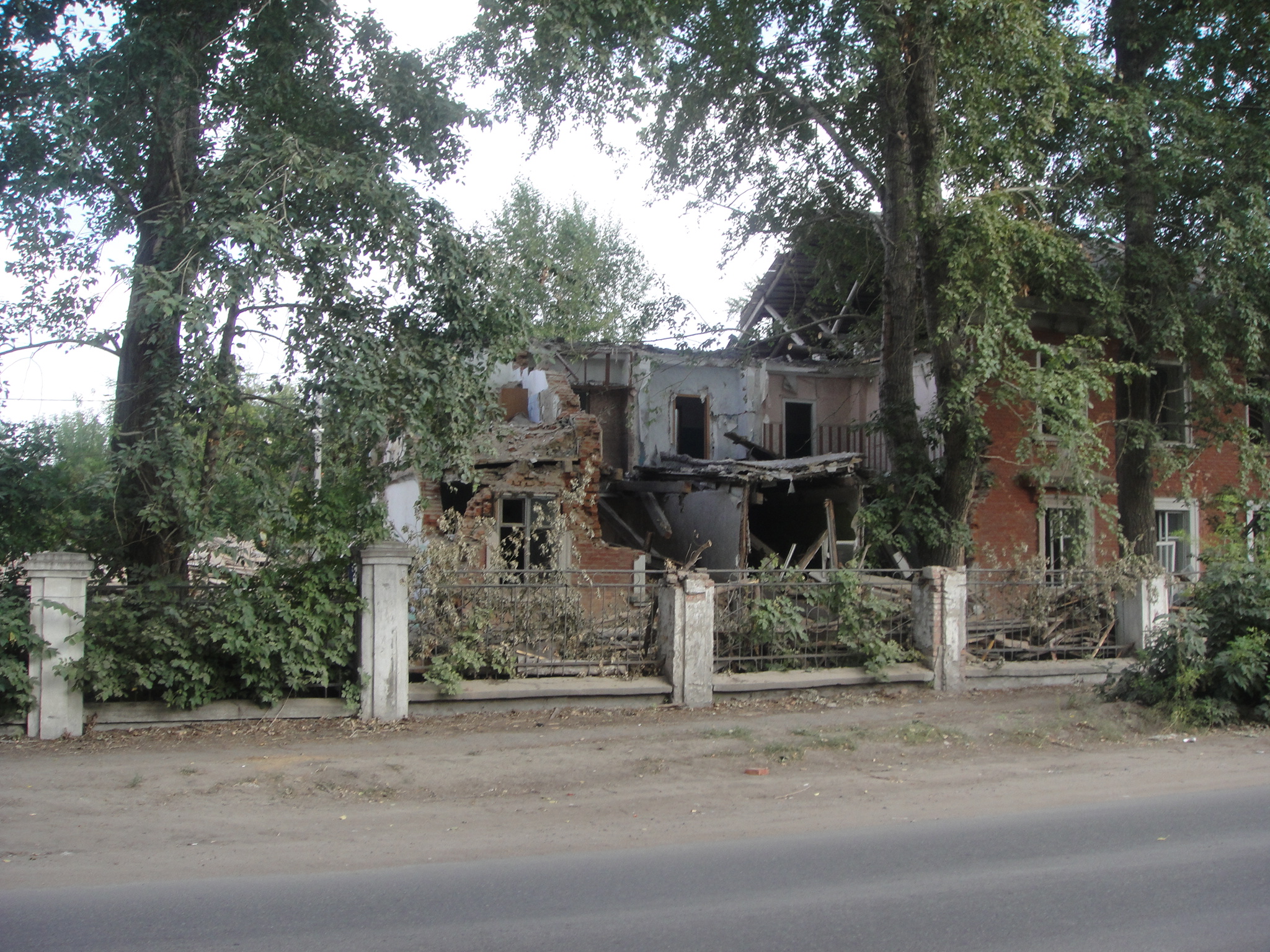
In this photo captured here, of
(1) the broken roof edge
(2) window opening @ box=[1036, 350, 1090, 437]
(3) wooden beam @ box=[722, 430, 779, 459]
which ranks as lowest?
(1) the broken roof edge

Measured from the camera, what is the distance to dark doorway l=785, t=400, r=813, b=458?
76.5 ft

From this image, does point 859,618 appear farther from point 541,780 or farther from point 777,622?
point 541,780

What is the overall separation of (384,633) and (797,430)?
15.8m

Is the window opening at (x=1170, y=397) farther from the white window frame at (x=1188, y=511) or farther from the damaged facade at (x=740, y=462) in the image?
the white window frame at (x=1188, y=511)

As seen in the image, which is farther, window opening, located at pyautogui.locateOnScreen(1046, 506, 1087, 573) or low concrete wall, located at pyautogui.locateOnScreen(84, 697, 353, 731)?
window opening, located at pyautogui.locateOnScreen(1046, 506, 1087, 573)

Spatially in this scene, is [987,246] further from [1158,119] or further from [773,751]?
[773,751]

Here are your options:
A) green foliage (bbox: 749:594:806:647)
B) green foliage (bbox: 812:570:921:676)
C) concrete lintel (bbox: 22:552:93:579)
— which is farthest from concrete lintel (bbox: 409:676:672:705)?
concrete lintel (bbox: 22:552:93:579)

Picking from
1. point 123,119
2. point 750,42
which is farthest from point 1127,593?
point 123,119

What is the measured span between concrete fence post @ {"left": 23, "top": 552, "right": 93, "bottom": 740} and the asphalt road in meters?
3.91

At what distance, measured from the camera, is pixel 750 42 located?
574 inches

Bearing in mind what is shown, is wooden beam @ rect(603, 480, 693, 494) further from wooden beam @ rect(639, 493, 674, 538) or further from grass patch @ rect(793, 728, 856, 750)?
grass patch @ rect(793, 728, 856, 750)

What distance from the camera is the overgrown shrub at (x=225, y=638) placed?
28.5ft

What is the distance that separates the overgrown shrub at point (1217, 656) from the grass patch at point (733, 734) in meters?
4.42

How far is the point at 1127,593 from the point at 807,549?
7.41 meters
